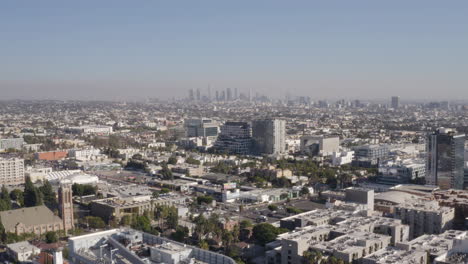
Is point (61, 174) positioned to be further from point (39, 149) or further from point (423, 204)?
point (423, 204)

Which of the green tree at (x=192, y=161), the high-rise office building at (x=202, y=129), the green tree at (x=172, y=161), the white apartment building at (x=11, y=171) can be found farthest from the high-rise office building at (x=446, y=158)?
the high-rise office building at (x=202, y=129)

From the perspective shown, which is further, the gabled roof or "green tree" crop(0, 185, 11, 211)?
"green tree" crop(0, 185, 11, 211)

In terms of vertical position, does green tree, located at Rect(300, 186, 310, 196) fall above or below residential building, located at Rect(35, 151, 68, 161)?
below

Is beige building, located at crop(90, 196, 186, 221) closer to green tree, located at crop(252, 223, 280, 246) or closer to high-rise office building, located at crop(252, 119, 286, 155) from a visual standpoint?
green tree, located at crop(252, 223, 280, 246)

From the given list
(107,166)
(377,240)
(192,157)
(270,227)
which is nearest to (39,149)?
(107,166)

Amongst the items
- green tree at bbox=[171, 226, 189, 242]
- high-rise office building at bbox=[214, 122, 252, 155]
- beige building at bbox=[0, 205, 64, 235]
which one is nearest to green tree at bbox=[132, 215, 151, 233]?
green tree at bbox=[171, 226, 189, 242]

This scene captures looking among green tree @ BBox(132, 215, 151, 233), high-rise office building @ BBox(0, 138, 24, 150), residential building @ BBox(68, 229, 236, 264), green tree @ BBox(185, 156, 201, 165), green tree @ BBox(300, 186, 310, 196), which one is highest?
residential building @ BBox(68, 229, 236, 264)

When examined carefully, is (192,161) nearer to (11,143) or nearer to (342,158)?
(342,158)
